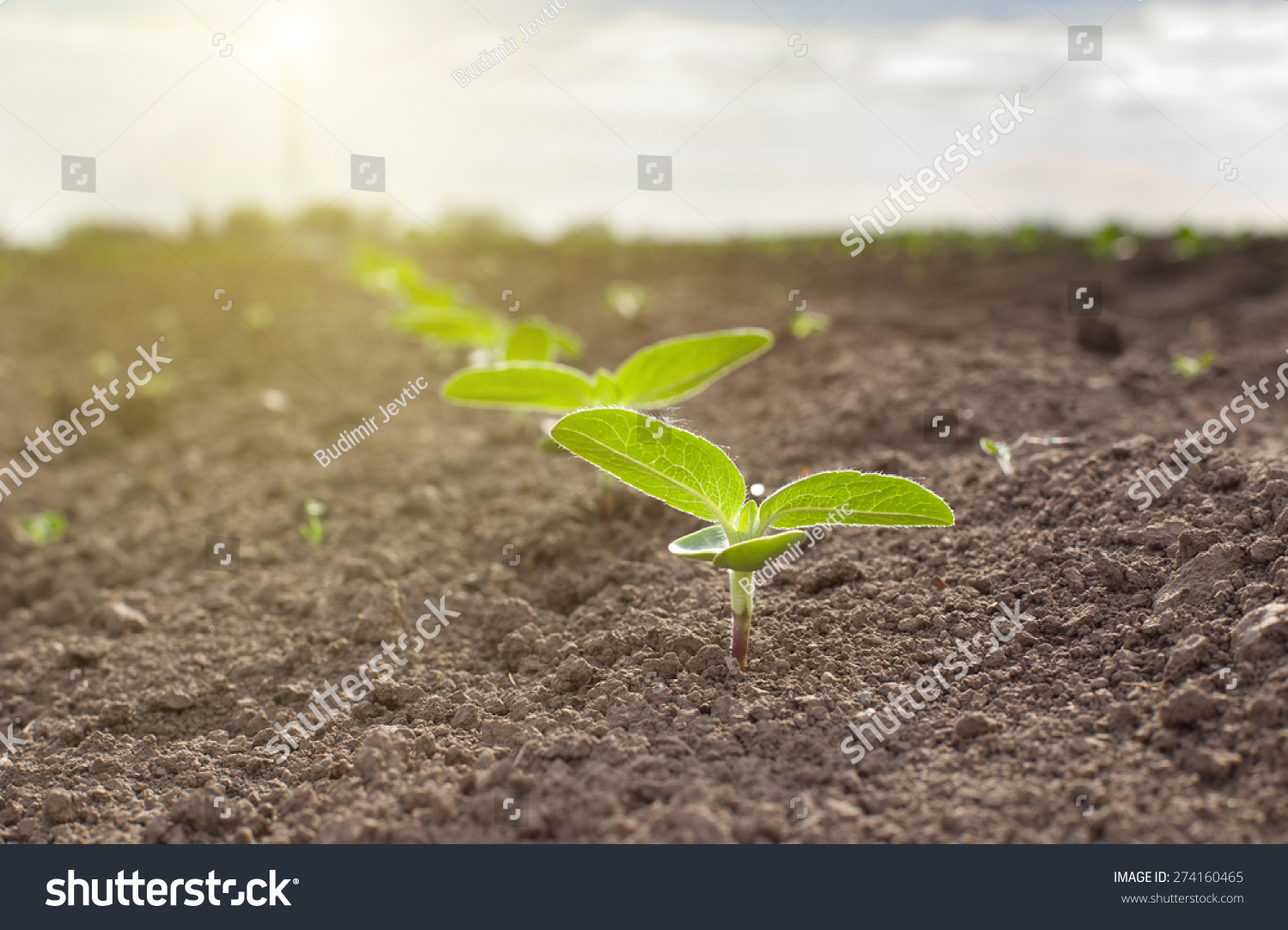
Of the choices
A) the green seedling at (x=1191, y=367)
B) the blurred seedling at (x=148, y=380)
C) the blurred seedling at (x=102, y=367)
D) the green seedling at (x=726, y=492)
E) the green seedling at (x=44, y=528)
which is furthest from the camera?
the blurred seedling at (x=102, y=367)

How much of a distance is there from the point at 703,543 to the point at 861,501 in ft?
1.09

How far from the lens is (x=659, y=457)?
1.78 meters

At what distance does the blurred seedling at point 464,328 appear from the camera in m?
3.20

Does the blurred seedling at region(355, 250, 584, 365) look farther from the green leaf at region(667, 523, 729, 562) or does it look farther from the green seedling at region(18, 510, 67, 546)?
the green seedling at region(18, 510, 67, 546)

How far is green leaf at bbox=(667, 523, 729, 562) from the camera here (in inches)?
68.5

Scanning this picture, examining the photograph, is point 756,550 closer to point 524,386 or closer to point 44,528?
point 524,386

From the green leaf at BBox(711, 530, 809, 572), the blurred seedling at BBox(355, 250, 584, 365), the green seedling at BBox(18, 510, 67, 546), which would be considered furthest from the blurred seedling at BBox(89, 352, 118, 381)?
the green leaf at BBox(711, 530, 809, 572)

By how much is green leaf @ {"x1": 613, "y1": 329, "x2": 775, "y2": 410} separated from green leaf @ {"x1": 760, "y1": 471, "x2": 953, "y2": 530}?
0.63 m

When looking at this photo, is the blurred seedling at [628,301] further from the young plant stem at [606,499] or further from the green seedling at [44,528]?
the green seedling at [44,528]

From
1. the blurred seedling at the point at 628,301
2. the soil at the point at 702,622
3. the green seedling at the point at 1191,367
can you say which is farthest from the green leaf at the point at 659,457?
the blurred seedling at the point at 628,301

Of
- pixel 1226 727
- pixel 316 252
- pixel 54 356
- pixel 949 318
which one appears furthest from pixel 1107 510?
pixel 316 252

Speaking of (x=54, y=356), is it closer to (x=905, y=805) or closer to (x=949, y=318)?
(x=949, y=318)

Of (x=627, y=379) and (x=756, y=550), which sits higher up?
(x=627, y=379)

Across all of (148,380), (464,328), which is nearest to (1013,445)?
(464,328)
